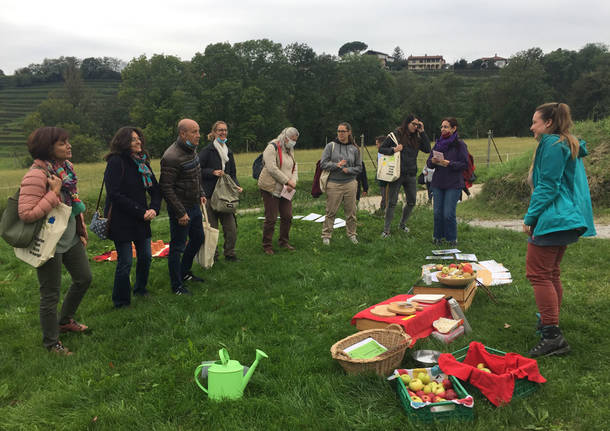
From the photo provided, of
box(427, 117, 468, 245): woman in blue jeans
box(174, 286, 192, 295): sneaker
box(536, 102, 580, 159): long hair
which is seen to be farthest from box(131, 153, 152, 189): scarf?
box(427, 117, 468, 245): woman in blue jeans

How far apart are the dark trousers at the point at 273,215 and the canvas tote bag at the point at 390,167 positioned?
1.91m

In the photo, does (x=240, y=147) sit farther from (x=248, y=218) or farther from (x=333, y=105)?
(x=248, y=218)

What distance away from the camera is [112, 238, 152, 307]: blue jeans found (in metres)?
5.09

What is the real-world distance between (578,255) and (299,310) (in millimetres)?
4635

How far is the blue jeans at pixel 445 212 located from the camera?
7.64 m

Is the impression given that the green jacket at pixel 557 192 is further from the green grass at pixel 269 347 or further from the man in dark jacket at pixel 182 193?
the man in dark jacket at pixel 182 193

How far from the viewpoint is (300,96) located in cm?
6319

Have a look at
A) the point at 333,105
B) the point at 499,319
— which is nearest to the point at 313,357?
the point at 499,319

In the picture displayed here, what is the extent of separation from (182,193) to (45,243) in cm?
196

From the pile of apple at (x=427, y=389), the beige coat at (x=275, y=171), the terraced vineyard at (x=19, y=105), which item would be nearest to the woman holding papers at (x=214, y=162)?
the beige coat at (x=275, y=171)

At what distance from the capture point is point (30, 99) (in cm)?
8850

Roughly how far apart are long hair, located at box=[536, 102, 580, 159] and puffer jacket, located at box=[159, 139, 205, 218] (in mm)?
3931

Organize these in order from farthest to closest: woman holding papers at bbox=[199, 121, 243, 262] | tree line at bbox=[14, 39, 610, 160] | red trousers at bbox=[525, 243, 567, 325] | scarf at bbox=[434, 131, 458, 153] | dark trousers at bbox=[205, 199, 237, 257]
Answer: tree line at bbox=[14, 39, 610, 160]
scarf at bbox=[434, 131, 458, 153]
dark trousers at bbox=[205, 199, 237, 257]
woman holding papers at bbox=[199, 121, 243, 262]
red trousers at bbox=[525, 243, 567, 325]

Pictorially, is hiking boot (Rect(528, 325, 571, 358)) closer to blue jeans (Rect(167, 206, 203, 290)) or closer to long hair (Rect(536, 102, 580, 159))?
long hair (Rect(536, 102, 580, 159))
